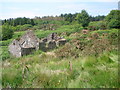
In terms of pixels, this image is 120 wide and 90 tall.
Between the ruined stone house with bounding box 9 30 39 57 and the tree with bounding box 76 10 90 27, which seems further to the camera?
the tree with bounding box 76 10 90 27

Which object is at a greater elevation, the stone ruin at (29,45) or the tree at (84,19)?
the tree at (84,19)

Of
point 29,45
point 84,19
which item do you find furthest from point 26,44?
point 84,19

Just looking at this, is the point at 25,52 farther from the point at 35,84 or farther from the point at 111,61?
the point at 35,84

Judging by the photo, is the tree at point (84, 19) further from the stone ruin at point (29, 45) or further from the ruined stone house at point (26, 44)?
the ruined stone house at point (26, 44)

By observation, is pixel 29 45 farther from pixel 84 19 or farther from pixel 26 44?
pixel 84 19

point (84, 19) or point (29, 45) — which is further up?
point (84, 19)

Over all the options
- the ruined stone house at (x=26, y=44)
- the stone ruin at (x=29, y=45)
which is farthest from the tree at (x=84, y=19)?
the ruined stone house at (x=26, y=44)

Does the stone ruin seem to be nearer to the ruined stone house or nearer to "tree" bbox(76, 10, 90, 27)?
the ruined stone house

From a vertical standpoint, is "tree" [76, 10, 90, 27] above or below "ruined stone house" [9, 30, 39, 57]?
above

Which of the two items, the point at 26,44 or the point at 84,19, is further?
the point at 84,19

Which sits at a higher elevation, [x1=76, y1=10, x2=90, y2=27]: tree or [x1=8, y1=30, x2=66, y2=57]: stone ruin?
[x1=76, y1=10, x2=90, y2=27]: tree

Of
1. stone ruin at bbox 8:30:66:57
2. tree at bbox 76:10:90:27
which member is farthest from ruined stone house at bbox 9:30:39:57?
tree at bbox 76:10:90:27

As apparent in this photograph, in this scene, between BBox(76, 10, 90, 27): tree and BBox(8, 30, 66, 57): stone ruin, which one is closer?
BBox(8, 30, 66, 57): stone ruin

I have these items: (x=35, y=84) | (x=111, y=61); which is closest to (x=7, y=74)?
(x=35, y=84)
